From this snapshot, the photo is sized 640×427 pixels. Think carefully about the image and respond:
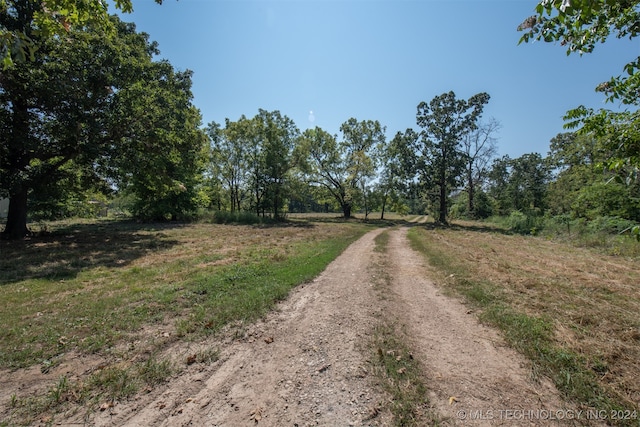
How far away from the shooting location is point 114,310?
5785mm

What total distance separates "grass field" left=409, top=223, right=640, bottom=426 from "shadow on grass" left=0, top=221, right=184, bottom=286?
1202 centimetres

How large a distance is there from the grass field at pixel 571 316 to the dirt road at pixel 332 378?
385 mm

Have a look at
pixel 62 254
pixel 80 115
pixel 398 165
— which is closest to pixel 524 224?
pixel 398 165

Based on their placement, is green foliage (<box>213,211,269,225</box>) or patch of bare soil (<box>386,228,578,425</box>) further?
green foliage (<box>213,211,269,225</box>)

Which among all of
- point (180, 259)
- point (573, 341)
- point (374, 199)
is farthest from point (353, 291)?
point (374, 199)

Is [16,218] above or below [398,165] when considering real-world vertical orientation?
below

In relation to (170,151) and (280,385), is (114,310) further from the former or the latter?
(170,151)

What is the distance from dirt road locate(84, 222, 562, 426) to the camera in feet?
9.70

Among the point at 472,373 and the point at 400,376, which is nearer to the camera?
the point at 400,376

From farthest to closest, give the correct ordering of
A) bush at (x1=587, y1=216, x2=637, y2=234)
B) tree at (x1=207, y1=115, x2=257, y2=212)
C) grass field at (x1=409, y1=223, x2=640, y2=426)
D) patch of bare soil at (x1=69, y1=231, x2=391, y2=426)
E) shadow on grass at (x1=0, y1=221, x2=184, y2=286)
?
tree at (x1=207, y1=115, x2=257, y2=212) < bush at (x1=587, y1=216, x2=637, y2=234) < shadow on grass at (x1=0, y1=221, x2=184, y2=286) < grass field at (x1=409, y1=223, x2=640, y2=426) < patch of bare soil at (x1=69, y1=231, x2=391, y2=426)

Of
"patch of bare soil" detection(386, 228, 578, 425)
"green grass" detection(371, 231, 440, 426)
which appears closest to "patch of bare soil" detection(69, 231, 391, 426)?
"green grass" detection(371, 231, 440, 426)

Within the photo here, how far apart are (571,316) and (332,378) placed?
17.4 ft

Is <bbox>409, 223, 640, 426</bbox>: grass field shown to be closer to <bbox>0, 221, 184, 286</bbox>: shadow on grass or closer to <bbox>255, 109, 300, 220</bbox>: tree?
<bbox>0, 221, 184, 286</bbox>: shadow on grass

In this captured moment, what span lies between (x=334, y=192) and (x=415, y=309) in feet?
142
